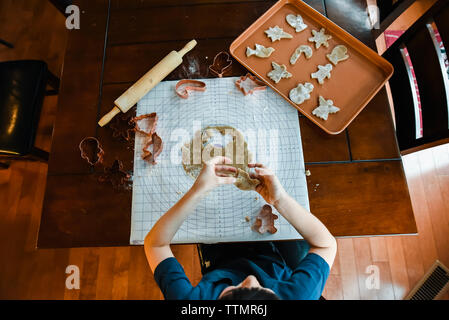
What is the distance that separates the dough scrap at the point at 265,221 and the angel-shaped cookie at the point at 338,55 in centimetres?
66

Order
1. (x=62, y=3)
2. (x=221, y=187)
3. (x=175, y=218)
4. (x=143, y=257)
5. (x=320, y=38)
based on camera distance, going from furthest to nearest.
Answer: (x=143, y=257) < (x=62, y=3) < (x=320, y=38) < (x=221, y=187) < (x=175, y=218)

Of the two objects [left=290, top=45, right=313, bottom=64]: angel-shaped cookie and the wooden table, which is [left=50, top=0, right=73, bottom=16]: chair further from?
[left=290, top=45, right=313, bottom=64]: angel-shaped cookie

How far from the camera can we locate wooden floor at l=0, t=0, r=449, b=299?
1702 millimetres

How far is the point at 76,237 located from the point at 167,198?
36cm

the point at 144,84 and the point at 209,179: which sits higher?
the point at 144,84

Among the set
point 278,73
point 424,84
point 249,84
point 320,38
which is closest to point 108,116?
point 249,84

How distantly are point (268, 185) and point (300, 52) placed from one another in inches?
23.6

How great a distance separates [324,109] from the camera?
1104 millimetres

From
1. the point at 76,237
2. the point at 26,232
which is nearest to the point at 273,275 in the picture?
the point at 76,237

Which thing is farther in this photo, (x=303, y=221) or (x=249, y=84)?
(x=249, y=84)

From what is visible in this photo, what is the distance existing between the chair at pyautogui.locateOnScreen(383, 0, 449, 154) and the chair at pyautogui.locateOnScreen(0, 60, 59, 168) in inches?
67.6

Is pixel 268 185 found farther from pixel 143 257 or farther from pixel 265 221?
pixel 143 257

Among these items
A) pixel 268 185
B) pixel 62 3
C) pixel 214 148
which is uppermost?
pixel 62 3

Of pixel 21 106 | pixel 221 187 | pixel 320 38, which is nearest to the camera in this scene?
pixel 221 187
